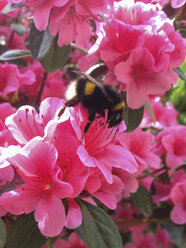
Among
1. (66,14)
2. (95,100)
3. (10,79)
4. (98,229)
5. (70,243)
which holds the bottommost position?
(70,243)

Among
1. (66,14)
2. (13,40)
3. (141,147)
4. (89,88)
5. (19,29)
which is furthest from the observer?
(13,40)

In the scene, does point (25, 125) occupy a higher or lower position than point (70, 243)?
higher

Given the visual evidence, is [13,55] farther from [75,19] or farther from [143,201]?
[143,201]

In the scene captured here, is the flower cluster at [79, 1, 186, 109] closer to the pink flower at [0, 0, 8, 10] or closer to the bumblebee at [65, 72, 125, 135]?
the bumblebee at [65, 72, 125, 135]

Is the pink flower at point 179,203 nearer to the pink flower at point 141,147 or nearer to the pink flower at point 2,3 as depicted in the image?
the pink flower at point 141,147

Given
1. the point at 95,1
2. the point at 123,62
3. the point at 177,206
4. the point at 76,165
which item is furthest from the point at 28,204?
the point at 177,206

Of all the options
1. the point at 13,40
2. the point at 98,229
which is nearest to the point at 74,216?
the point at 98,229
